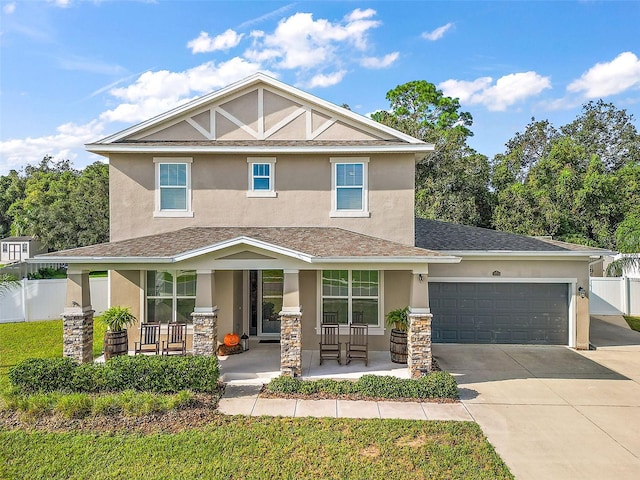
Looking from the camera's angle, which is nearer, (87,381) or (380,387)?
(87,381)

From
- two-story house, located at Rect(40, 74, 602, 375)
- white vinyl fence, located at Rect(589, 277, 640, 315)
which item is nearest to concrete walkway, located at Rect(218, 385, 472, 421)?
two-story house, located at Rect(40, 74, 602, 375)

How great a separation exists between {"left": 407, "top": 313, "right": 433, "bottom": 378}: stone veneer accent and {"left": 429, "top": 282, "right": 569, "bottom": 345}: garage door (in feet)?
12.5

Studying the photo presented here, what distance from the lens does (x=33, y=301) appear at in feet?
53.4

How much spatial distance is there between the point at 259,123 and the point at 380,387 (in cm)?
840

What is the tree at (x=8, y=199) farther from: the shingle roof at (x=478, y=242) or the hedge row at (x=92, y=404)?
the shingle roof at (x=478, y=242)

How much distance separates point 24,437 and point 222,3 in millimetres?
12538

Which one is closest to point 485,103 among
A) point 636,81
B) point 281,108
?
point 636,81

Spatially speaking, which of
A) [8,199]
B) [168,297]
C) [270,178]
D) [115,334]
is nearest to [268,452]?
[115,334]

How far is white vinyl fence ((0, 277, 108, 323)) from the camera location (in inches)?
629

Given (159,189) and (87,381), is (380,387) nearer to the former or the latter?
(87,381)

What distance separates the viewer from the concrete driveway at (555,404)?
646 centimetres

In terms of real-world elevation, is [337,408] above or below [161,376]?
below

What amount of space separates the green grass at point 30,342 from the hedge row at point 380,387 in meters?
6.59

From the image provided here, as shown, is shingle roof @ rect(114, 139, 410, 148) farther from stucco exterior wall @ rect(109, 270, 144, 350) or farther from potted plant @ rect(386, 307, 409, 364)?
potted plant @ rect(386, 307, 409, 364)
